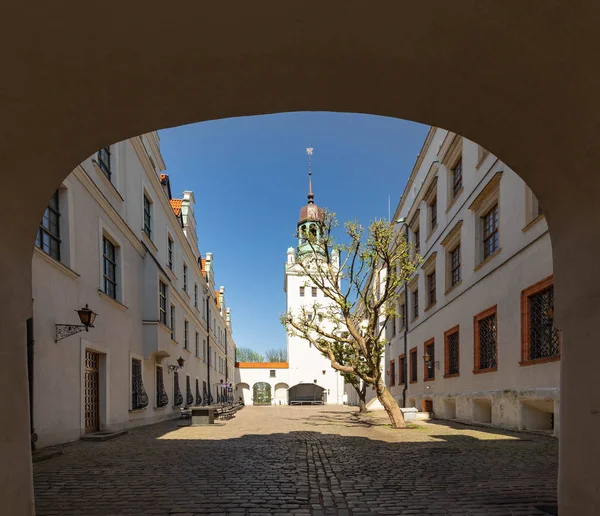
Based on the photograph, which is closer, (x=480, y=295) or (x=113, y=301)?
(x=113, y=301)

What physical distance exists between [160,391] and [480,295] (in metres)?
12.5

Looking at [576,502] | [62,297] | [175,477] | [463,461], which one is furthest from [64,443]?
[576,502]

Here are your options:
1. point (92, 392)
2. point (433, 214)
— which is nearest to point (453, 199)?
point (433, 214)

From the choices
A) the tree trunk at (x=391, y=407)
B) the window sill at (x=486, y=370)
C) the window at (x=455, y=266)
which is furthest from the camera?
the window at (x=455, y=266)

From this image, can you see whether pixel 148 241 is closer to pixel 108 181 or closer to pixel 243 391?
pixel 108 181

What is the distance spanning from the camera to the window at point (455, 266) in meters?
17.6

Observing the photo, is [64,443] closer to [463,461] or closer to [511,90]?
[463,461]

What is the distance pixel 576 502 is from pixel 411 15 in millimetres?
3589

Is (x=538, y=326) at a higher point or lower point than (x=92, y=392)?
higher

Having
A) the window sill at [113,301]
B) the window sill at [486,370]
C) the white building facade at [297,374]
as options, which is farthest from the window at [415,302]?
the white building facade at [297,374]

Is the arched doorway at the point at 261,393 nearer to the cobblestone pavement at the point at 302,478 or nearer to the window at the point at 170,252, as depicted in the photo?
the window at the point at 170,252

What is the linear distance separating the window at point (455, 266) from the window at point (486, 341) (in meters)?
2.98

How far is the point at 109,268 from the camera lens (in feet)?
44.5

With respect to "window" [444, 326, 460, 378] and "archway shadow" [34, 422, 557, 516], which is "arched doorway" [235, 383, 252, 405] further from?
"archway shadow" [34, 422, 557, 516]
